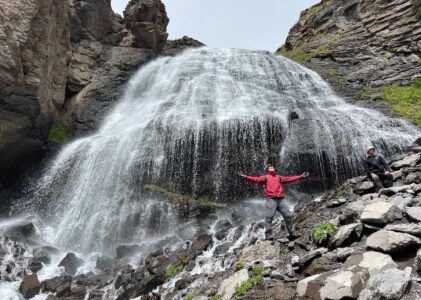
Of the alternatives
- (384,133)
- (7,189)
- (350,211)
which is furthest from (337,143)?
(7,189)

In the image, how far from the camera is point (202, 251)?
1240 cm

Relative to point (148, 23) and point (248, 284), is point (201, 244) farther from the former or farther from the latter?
point (148, 23)

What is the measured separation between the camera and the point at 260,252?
9.23 metres

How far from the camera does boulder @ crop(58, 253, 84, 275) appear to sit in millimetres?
13938

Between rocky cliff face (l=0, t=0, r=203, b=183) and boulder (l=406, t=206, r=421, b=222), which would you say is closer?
boulder (l=406, t=206, r=421, b=222)

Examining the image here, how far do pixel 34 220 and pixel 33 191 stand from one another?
2486 millimetres

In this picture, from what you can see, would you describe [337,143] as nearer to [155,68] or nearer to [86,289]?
[86,289]

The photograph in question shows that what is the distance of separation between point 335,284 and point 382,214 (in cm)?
242

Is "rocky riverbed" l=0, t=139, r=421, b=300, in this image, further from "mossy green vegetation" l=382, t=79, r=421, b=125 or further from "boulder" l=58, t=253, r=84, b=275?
"mossy green vegetation" l=382, t=79, r=421, b=125

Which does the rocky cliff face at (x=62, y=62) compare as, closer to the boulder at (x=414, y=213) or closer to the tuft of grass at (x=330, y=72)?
the tuft of grass at (x=330, y=72)

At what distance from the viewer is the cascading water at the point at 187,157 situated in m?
17.3

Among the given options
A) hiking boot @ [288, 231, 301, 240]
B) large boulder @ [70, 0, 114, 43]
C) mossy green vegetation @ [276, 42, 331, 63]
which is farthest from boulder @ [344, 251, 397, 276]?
large boulder @ [70, 0, 114, 43]

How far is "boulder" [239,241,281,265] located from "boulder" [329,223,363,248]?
1.50 meters

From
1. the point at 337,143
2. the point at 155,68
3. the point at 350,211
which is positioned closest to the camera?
the point at 350,211
